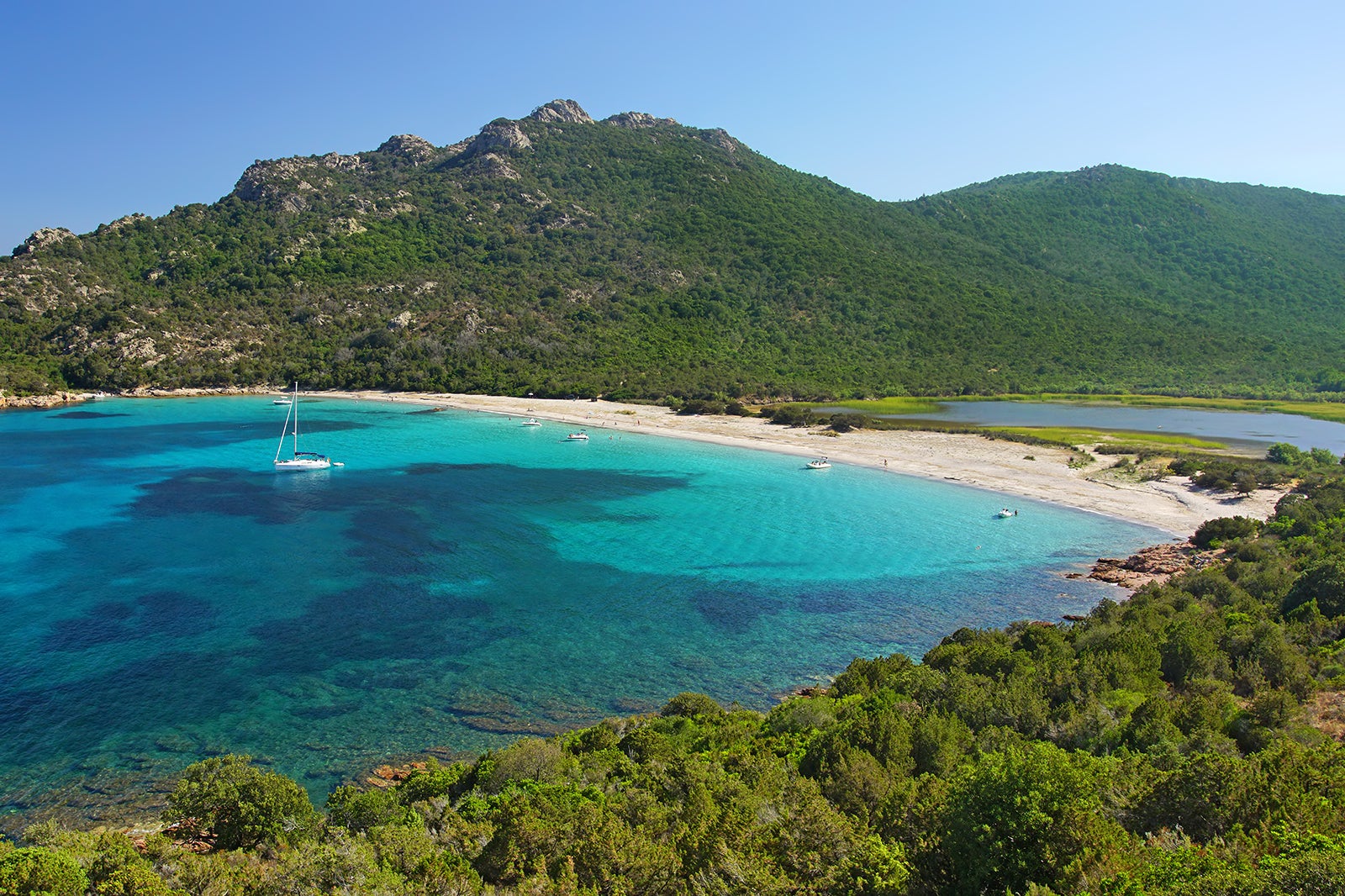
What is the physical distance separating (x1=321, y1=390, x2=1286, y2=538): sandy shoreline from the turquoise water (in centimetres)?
317

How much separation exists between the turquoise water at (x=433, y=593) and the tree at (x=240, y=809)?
3487mm

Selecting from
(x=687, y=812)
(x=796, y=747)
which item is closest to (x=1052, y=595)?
(x=796, y=747)

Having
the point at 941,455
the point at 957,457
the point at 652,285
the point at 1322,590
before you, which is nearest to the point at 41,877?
the point at 1322,590

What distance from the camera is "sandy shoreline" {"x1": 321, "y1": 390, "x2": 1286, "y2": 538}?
46.4 m

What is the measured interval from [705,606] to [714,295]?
4357 inches

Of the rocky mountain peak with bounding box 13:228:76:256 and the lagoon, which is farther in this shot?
the rocky mountain peak with bounding box 13:228:76:256

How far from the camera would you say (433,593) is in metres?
30.2

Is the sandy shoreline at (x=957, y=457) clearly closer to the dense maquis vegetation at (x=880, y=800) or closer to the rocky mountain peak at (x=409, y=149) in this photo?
the dense maquis vegetation at (x=880, y=800)

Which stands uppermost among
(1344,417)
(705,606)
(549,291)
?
(549,291)

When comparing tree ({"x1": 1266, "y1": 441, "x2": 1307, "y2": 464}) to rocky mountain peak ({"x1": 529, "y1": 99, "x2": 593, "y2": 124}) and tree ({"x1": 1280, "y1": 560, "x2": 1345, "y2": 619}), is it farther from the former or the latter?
rocky mountain peak ({"x1": 529, "y1": 99, "x2": 593, "y2": 124})

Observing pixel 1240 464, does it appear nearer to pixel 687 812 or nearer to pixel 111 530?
pixel 687 812

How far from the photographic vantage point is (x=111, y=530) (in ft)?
125

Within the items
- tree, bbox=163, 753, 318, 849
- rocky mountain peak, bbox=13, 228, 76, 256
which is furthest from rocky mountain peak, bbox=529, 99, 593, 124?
tree, bbox=163, 753, 318, 849

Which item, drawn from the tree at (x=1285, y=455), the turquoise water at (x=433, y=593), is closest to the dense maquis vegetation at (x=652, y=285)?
the turquoise water at (x=433, y=593)
